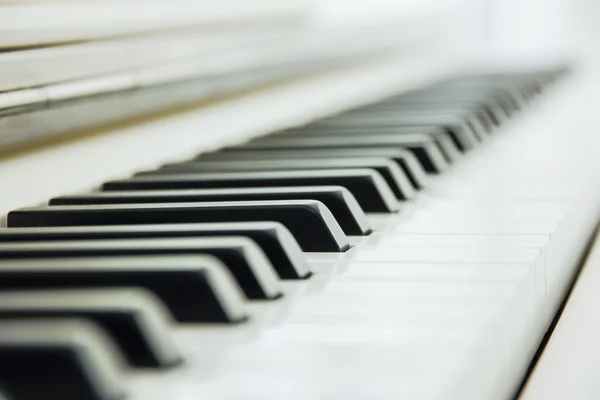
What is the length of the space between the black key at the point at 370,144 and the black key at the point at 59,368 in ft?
2.42

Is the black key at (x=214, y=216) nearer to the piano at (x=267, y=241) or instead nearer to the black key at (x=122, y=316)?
the piano at (x=267, y=241)

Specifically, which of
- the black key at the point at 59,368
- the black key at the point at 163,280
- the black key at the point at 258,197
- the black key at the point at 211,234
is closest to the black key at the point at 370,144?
the black key at the point at 258,197

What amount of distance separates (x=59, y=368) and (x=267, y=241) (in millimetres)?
273

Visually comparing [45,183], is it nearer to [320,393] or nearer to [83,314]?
[83,314]

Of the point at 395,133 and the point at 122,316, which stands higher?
the point at 122,316

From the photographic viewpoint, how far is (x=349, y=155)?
3.81 ft

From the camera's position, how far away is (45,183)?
1013mm

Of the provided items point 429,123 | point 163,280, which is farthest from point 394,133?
point 163,280

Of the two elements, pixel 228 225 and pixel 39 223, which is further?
pixel 39 223

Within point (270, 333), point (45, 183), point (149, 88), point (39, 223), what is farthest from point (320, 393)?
point (149, 88)

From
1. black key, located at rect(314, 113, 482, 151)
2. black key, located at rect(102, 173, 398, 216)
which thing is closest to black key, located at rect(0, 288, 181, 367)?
black key, located at rect(102, 173, 398, 216)

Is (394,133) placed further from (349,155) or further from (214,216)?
(214,216)

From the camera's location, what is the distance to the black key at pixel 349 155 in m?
1.12

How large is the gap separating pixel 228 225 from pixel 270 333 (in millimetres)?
186
